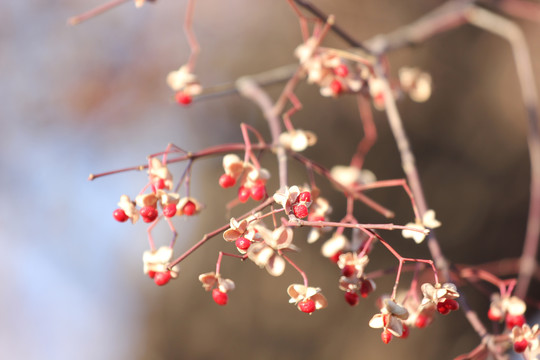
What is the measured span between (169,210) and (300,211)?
0.16m

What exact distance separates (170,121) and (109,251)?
0.74 meters

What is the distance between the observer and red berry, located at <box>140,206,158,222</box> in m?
0.55

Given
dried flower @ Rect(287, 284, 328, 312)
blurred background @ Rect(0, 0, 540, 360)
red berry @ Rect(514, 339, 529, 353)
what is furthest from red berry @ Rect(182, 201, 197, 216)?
blurred background @ Rect(0, 0, 540, 360)

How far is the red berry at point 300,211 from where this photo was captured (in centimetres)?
47

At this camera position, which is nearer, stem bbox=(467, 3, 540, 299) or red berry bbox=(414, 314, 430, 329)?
red berry bbox=(414, 314, 430, 329)

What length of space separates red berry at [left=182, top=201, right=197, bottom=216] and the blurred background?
4.68 ft

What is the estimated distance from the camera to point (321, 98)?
2.07 m

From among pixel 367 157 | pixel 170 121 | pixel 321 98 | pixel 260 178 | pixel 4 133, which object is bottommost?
pixel 260 178

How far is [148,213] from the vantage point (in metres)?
0.55

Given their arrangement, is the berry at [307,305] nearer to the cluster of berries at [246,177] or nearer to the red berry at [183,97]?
the cluster of berries at [246,177]

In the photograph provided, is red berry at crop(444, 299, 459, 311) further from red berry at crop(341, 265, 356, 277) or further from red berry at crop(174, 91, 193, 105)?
red berry at crop(174, 91, 193, 105)

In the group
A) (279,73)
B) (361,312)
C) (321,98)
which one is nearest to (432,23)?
(279,73)

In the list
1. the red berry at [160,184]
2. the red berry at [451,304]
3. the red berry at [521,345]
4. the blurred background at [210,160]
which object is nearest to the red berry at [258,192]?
the red berry at [160,184]

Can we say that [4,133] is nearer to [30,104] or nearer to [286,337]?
[30,104]
